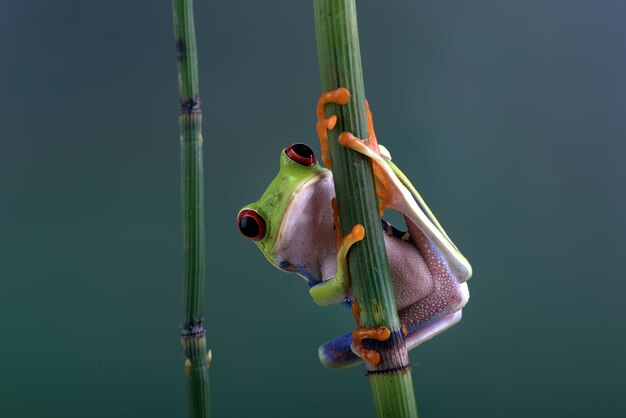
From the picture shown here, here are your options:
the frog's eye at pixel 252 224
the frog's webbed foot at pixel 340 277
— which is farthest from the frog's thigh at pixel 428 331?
the frog's eye at pixel 252 224

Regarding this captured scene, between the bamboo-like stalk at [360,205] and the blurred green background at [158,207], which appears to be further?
the blurred green background at [158,207]

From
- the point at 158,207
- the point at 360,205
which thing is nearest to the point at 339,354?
the point at 360,205

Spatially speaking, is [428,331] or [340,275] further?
[428,331]

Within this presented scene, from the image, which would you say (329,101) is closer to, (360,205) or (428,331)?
(360,205)

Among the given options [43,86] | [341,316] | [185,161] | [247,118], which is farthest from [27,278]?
[185,161]

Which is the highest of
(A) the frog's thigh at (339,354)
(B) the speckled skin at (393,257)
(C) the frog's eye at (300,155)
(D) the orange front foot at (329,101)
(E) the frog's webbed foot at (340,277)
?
(C) the frog's eye at (300,155)

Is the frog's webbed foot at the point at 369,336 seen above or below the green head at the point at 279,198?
below

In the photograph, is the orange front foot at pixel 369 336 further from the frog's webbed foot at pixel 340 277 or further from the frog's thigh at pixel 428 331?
the frog's thigh at pixel 428 331

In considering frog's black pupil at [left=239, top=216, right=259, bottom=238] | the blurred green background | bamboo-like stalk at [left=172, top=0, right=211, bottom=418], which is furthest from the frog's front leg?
the blurred green background

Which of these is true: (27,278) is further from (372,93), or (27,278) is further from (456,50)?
(456,50)
